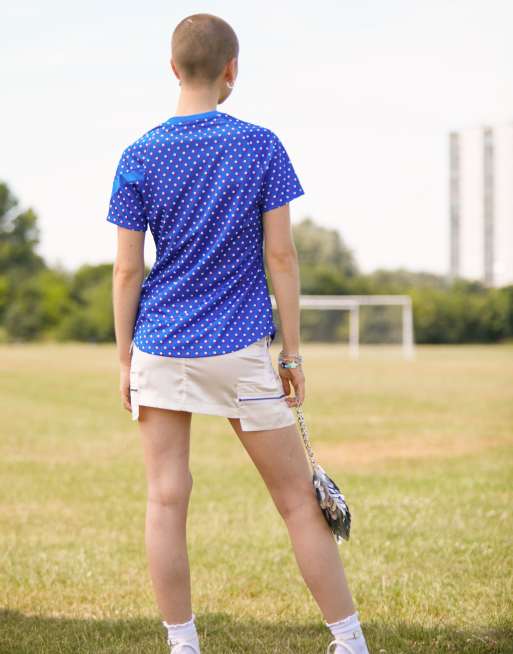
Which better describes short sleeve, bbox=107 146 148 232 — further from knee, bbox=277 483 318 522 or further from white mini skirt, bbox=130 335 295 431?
knee, bbox=277 483 318 522

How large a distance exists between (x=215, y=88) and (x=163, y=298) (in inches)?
24.3

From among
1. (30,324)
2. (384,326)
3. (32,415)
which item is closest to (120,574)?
(32,415)

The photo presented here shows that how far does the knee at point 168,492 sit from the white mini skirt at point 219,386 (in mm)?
244

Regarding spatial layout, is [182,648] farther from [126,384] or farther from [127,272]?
[127,272]

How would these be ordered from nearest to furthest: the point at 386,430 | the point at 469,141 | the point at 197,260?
the point at 197,260
the point at 386,430
the point at 469,141

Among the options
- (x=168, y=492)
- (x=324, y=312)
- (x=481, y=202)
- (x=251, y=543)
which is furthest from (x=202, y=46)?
(x=481, y=202)

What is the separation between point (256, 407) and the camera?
8.64 feet

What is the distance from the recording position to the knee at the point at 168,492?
273cm

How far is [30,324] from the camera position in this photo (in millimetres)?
59719

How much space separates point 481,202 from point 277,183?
96.6 m

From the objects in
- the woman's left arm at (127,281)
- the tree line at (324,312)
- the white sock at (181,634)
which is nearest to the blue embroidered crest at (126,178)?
the woman's left arm at (127,281)

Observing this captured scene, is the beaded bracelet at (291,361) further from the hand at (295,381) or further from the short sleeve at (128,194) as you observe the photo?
the short sleeve at (128,194)

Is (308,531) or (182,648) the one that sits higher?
(308,531)

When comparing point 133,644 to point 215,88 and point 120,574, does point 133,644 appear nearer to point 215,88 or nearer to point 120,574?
point 120,574
